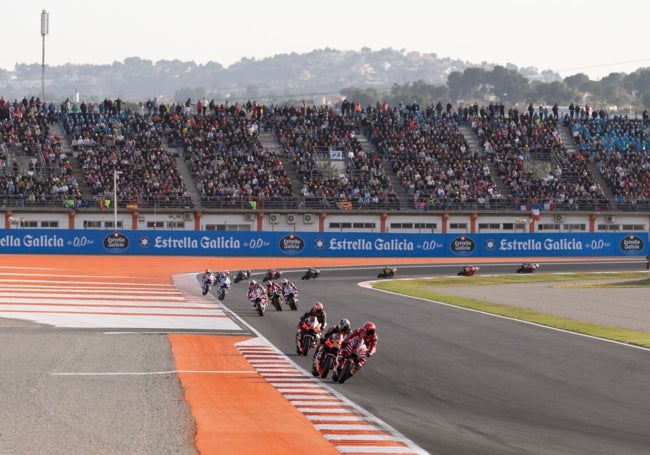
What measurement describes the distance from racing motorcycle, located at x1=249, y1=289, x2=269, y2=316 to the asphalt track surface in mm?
357

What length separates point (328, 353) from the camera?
20422mm

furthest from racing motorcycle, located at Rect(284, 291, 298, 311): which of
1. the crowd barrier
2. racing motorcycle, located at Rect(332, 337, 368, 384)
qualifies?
the crowd barrier

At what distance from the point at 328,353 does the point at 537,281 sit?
37.6m

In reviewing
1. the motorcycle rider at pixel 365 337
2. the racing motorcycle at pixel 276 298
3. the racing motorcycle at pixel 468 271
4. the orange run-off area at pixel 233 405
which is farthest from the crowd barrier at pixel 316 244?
the motorcycle rider at pixel 365 337

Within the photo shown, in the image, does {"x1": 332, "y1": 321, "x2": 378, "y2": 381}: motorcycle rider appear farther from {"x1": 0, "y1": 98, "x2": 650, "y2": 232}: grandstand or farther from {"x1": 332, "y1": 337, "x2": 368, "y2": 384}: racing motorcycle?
{"x1": 0, "y1": 98, "x2": 650, "y2": 232}: grandstand

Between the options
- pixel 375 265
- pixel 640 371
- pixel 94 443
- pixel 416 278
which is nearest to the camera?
pixel 94 443

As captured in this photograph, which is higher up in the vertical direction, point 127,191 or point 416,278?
→ point 127,191

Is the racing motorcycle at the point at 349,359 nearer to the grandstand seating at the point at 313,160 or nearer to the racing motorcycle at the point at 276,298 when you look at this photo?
the racing motorcycle at the point at 276,298

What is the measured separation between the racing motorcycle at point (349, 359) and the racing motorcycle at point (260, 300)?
14.1 metres

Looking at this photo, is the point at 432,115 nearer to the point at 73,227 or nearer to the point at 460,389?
the point at 73,227

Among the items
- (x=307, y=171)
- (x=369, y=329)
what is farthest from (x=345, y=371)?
(x=307, y=171)

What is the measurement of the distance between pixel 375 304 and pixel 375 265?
26941 millimetres

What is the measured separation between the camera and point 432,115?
84938 mm

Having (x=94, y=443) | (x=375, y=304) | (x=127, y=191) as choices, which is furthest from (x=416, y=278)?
(x=94, y=443)
